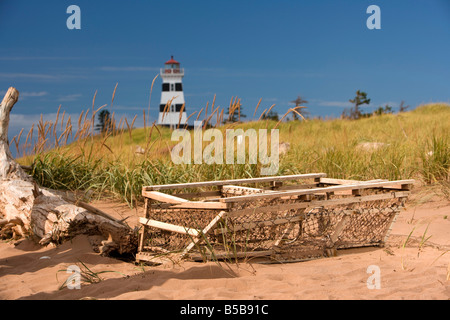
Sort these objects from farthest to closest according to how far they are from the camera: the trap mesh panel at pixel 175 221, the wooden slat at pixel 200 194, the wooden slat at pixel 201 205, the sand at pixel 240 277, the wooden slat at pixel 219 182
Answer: the wooden slat at pixel 200 194, the wooden slat at pixel 219 182, the trap mesh panel at pixel 175 221, the wooden slat at pixel 201 205, the sand at pixel 240 277

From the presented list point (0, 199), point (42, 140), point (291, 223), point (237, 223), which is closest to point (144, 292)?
point (237, 223)

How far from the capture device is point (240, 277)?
10.4 ft

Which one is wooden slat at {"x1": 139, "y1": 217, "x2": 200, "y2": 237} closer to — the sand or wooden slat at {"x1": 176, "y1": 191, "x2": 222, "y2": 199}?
the sand

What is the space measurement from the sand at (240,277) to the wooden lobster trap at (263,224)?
0.12m

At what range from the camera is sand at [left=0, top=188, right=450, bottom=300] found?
2.85 metres

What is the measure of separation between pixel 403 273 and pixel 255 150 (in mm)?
3112

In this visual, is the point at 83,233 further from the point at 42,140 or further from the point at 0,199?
the point at 42,140

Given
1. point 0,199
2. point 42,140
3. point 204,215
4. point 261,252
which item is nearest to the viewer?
point 261,252

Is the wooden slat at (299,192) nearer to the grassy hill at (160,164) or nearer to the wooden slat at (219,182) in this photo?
the wooden slat at (219,182)

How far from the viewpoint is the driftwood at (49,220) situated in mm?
4098

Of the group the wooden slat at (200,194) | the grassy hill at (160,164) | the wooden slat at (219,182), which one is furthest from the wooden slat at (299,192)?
the grassy hill at (160,164)

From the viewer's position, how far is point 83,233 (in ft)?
14.1

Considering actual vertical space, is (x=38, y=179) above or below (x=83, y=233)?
above

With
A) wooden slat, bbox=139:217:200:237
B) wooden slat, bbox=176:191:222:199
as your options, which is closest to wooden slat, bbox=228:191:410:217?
wooden slat, bbox=139:217:200:237
